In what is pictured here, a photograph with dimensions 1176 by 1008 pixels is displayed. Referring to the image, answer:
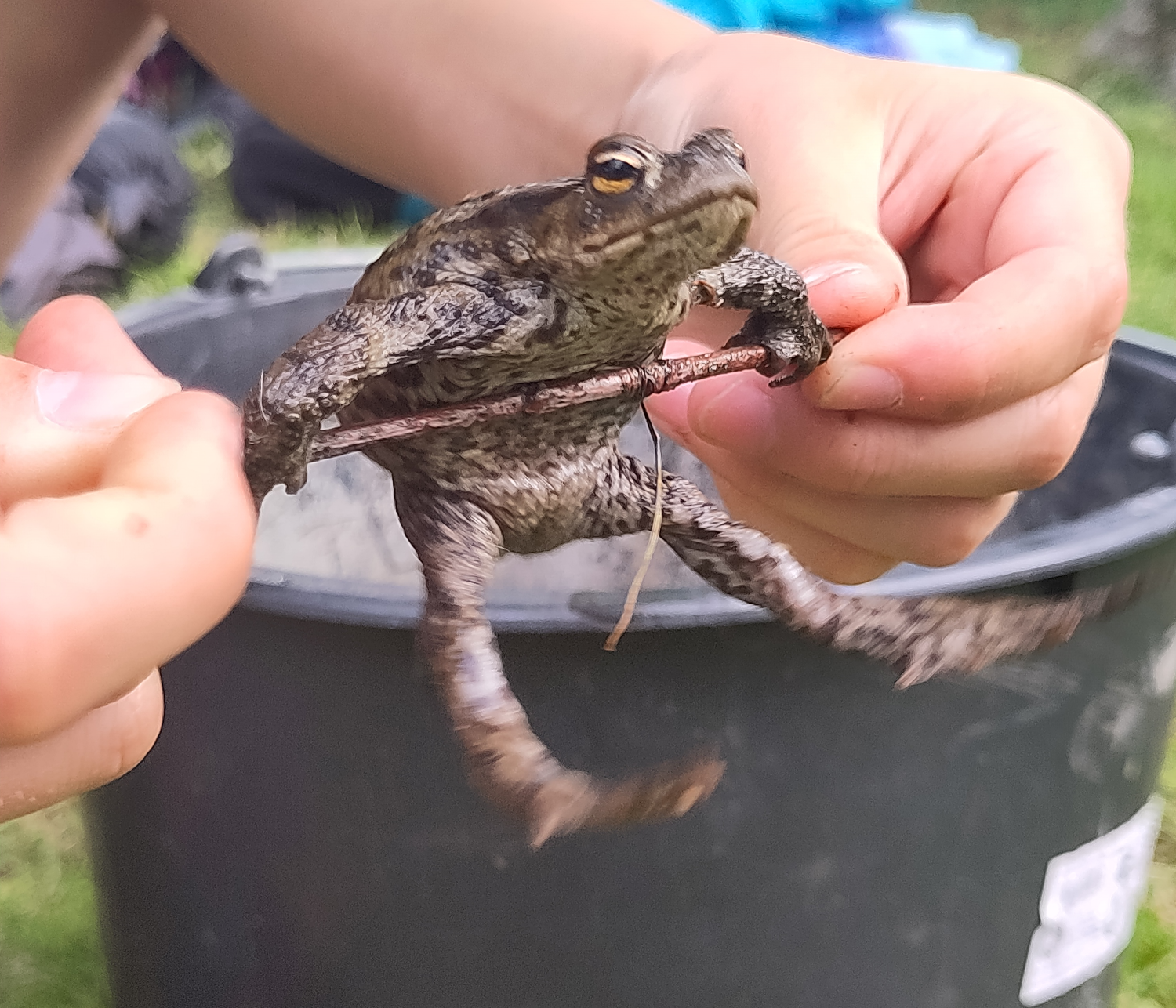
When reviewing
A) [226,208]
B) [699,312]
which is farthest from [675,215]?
[226,208]

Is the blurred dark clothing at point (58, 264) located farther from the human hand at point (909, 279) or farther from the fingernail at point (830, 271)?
the fingernail at point (830, 271)

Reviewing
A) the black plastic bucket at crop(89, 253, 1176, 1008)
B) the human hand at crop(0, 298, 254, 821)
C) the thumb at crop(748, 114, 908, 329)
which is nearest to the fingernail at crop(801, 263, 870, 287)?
the thumb at crop(748, 114, 908, 329)

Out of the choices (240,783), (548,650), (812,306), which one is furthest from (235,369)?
(812,306)

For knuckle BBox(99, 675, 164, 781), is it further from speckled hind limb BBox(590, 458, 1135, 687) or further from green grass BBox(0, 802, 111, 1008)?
green grass BBox(0, 802, 111, 1008)

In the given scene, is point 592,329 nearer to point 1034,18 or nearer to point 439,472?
point 439,472

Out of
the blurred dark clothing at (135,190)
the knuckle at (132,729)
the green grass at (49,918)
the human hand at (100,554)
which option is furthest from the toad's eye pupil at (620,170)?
the blurred dark clothing at (135,190)

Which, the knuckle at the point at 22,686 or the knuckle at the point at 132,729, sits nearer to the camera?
the knuckle at the point at 22,686
